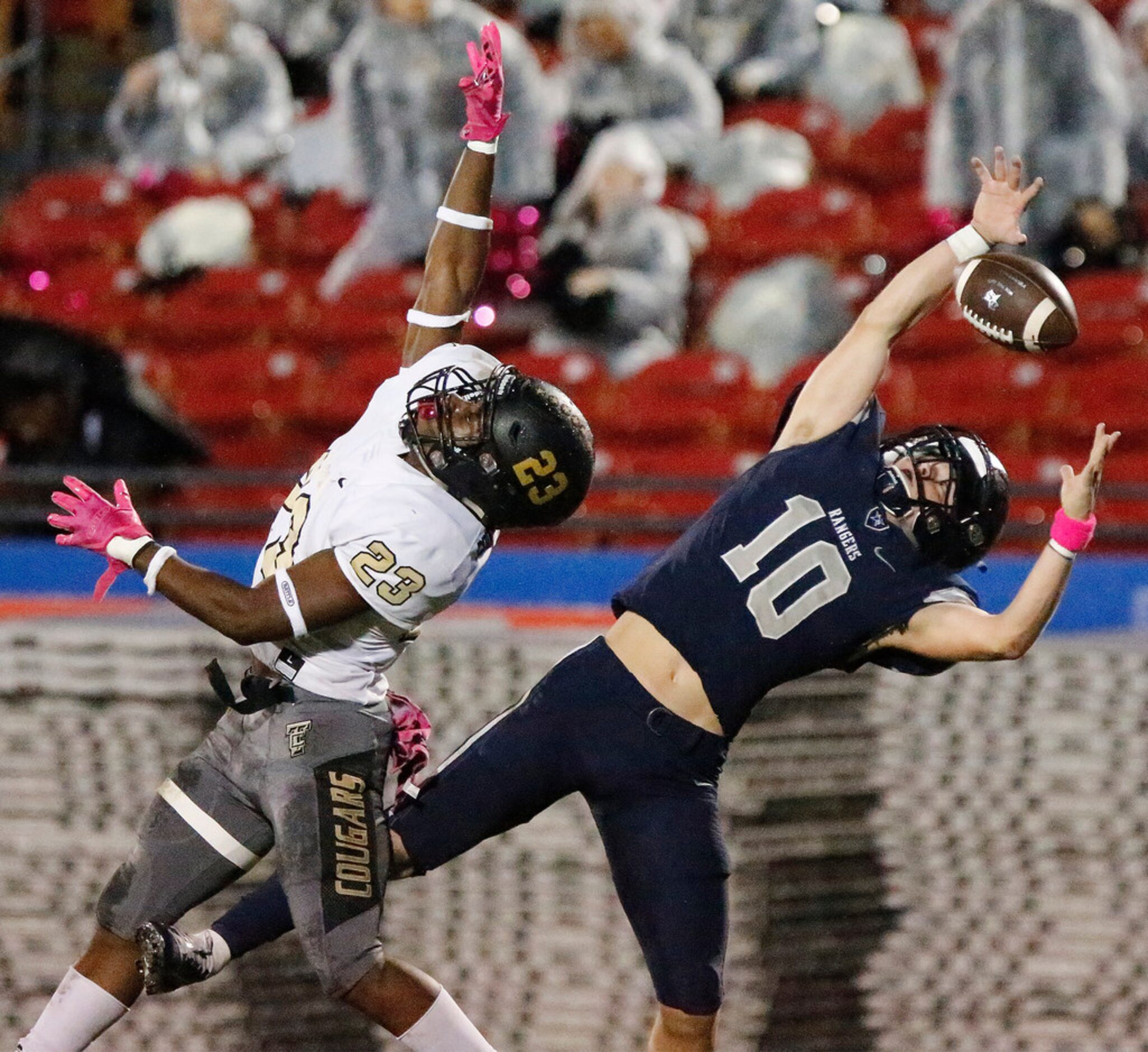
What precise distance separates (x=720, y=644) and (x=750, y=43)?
5.95m

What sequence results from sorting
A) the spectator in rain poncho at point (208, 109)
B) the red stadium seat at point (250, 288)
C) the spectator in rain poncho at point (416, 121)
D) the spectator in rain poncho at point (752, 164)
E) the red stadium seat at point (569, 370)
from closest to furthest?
the red stadium seat at point (569, 370)
the spectator in rain poncho at point (416, 121)
the spectator in rain poncho at point (752, 164)
the red stadium seat at point (250, 288)
the spectator in rain poncho at point (208, 109)

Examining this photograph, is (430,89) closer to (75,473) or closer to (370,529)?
(75,473)

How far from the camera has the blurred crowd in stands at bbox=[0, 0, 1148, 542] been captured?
761cm

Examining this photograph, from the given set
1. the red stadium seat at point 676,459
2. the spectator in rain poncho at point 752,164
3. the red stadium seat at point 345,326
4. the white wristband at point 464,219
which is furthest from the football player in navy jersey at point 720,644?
the spectator in rain poncho at point 752,164

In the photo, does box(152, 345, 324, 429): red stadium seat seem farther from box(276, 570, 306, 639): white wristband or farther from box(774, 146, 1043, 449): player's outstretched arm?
box(276, 570, 306, 639): white wristband

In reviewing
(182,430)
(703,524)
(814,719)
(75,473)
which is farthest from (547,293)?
(703,524)

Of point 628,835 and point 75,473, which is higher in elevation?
point 628,835

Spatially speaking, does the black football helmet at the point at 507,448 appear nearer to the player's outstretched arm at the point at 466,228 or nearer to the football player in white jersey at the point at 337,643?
the football player in white jersey at the point at 337,643

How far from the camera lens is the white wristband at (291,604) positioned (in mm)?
3699

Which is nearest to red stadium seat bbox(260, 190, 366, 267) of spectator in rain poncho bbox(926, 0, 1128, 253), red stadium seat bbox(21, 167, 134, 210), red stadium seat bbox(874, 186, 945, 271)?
red stadium seat bbox(21, 167, 134, 210)

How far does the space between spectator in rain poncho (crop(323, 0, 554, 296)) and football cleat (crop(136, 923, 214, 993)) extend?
A: 489cm

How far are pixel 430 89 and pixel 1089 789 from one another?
190 inches

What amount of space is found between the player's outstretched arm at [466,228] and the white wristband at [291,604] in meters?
0.67

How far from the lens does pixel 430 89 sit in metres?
8.59
